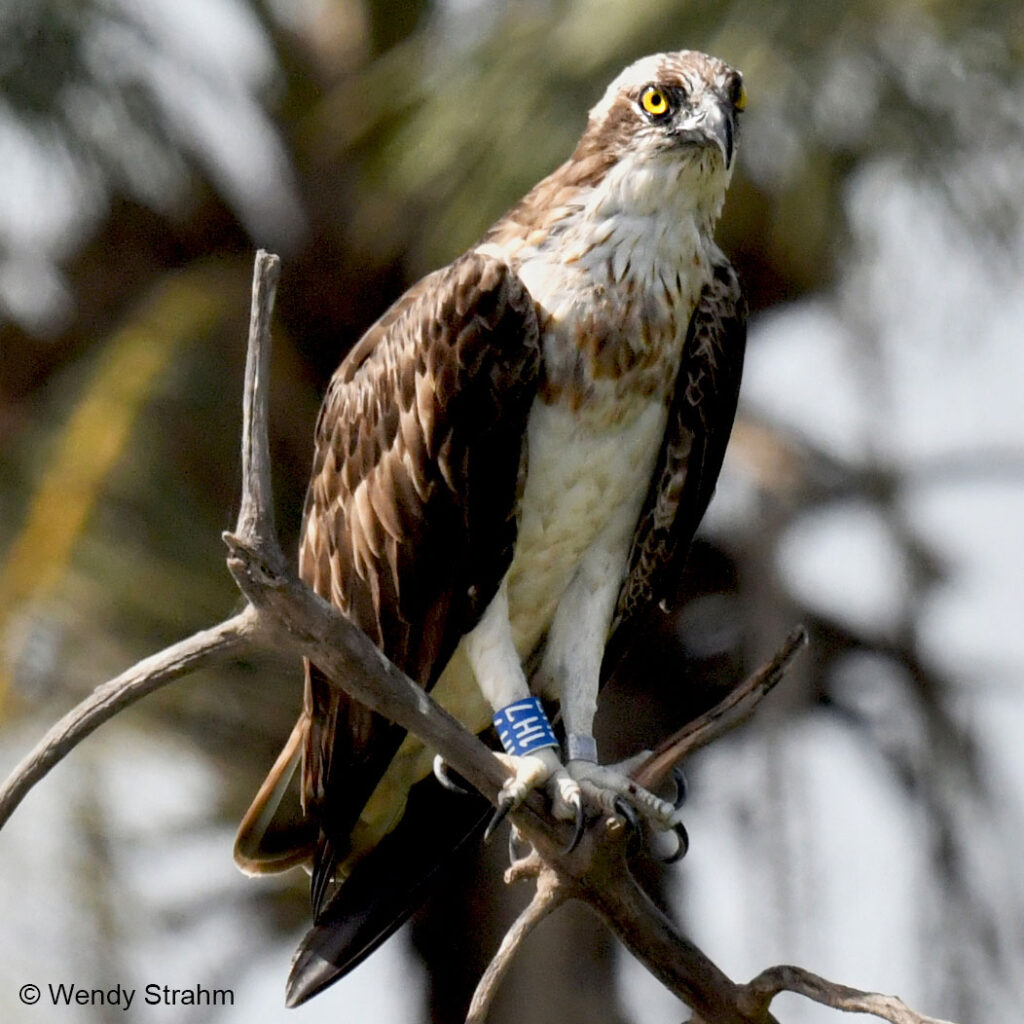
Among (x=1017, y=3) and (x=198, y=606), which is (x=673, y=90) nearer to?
(x=1017, y=3)

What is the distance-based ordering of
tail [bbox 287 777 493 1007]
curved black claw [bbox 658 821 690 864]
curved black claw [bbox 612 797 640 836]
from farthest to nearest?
tail [bbox 287 777 493 1007] < curved black claw [bbox 658 821 690 864] < curved black claw [bbox 612 797 640 836]

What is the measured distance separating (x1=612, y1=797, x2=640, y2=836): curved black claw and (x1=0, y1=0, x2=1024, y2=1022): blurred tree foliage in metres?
2.50

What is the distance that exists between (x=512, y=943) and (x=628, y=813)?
0.39 metres

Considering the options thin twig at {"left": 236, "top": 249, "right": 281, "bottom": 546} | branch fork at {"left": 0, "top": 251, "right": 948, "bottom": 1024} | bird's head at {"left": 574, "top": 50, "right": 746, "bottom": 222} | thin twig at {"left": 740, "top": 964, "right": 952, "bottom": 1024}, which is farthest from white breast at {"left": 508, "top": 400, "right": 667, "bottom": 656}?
thin twig at {"left": 236, "top": 249, "right": 281, "bottom": 546}

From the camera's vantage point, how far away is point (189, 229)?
27.9ft

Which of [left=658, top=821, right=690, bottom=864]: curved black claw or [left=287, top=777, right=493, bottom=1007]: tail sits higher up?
[left=658, top=821, right=690, bottom=864]: curved black claw

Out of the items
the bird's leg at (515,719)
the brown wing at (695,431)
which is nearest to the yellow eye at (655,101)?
the brown wing at (695,431)

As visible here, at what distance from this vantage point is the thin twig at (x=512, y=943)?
13.3 feet

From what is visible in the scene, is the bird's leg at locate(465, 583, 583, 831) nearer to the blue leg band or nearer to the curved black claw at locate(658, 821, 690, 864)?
the blue leg band

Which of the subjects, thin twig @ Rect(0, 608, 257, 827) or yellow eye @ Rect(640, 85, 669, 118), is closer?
thin twig @ Rect(0, 608, 257, 827)

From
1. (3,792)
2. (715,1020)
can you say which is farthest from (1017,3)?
(3,792)

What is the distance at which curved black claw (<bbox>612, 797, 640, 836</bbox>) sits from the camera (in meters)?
4.22

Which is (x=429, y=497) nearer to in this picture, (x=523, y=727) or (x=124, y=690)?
(x=523, y=727)

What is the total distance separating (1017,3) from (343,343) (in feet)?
9.32
